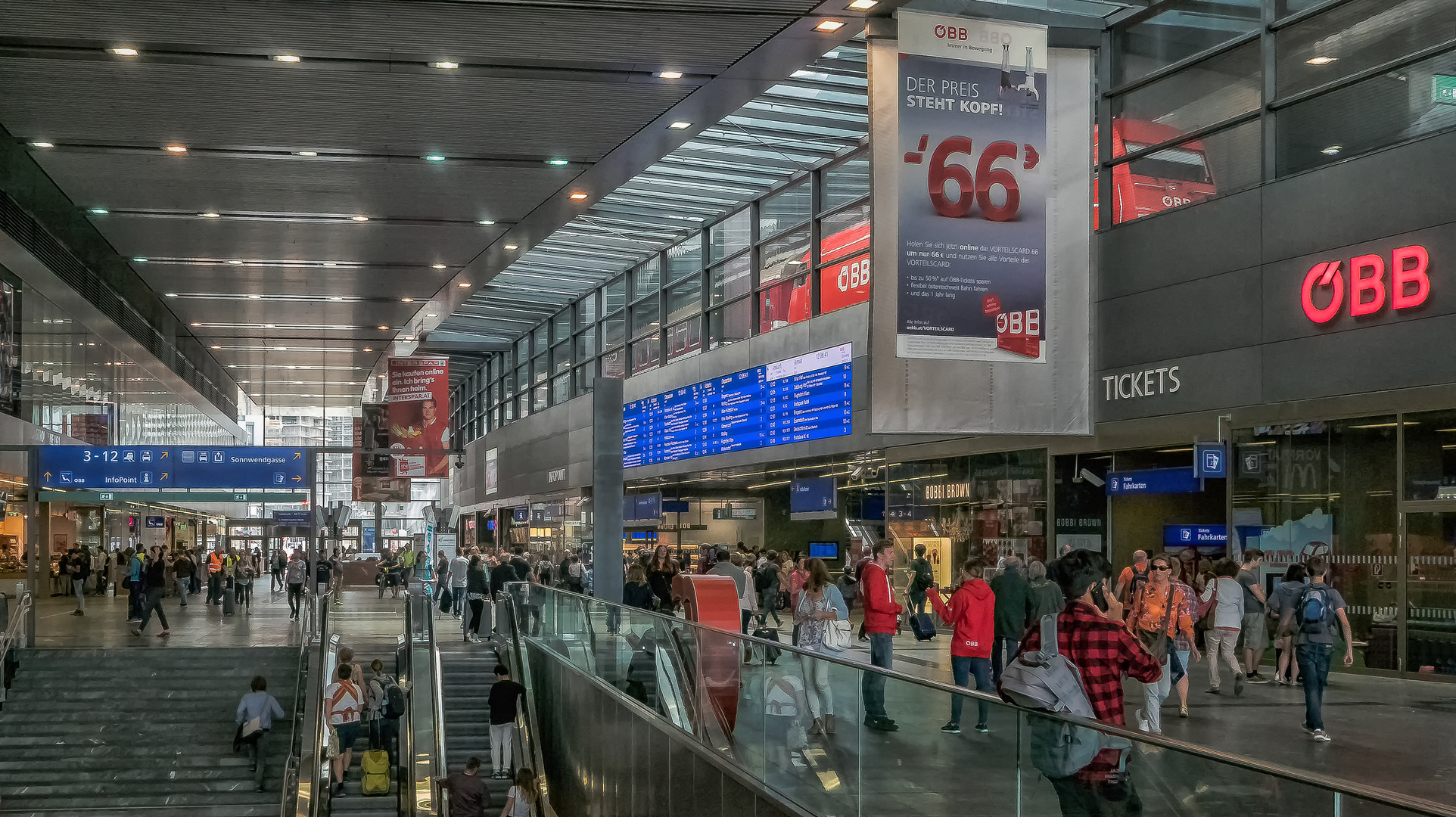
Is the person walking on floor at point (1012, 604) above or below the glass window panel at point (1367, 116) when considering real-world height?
below

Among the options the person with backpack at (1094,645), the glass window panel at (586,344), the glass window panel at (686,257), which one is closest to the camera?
the person with backpack at (1094,645)

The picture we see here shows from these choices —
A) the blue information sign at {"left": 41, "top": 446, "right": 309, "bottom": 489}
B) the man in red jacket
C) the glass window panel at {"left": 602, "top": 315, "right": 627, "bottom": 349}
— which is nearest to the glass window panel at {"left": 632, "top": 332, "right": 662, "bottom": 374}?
the glass window panel at {"left": 602, "top": 315, "right": 627, "bottom": 349}

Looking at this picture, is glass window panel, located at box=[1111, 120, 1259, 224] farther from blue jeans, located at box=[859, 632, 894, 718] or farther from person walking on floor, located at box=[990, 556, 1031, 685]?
blue jeans, located at box=[859, 632, 894, 718]

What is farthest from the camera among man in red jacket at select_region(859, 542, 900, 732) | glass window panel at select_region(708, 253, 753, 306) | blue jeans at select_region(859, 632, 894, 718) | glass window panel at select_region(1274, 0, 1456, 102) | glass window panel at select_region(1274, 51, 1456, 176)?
glass window panel at select_region(708, 253, 753, 306)

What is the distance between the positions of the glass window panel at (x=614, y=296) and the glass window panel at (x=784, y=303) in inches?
320

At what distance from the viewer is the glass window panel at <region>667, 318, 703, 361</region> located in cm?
3025

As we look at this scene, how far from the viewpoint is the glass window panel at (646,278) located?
33.1 m

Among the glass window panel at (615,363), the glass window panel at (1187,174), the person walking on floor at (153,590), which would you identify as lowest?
the person walking on floor at (153,590)

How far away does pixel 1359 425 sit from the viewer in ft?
49.7

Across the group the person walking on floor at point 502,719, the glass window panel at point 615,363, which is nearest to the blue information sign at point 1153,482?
the person walking on floor at point 502,719

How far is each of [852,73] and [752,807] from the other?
45.5 ft

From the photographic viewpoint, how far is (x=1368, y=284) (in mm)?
14766

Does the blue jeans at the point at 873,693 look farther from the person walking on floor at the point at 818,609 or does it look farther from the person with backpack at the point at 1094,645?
the person walking on floor at the point at 818,609

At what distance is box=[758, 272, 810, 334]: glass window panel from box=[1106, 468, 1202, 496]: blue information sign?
837 cm
